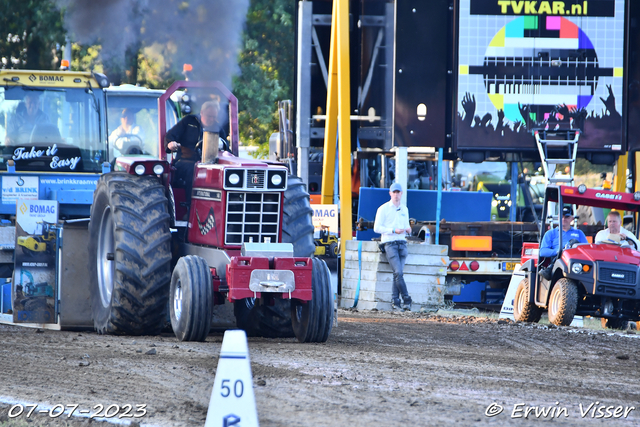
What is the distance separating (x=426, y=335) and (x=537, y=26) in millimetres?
7273

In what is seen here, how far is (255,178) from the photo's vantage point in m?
8.20

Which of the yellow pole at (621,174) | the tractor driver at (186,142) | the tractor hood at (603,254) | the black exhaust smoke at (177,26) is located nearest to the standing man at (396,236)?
the tractor hood at (603,254)

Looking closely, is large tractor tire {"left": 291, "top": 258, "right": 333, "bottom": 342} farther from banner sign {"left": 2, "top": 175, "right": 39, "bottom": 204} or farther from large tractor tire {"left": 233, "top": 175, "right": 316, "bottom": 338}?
banner sign {"left": 2, "top": 175, "right": 39, "bottom": 204}

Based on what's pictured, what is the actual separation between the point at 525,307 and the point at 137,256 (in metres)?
6.32

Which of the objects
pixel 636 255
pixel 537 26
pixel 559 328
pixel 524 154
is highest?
pixel 537 26

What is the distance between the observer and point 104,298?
9109 mm

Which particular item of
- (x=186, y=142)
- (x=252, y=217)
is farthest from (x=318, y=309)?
(x=186, y=142)

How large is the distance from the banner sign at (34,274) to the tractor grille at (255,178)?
2721 millimetres

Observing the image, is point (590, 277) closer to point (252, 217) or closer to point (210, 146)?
point (252, 217)

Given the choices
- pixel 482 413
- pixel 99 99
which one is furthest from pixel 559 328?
pixel 99 99

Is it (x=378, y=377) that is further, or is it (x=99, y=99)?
(x=99, y=99)

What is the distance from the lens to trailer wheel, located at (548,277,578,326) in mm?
11258

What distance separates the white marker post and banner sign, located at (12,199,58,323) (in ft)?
18.9

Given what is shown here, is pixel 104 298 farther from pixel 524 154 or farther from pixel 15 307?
pixel 524 154
